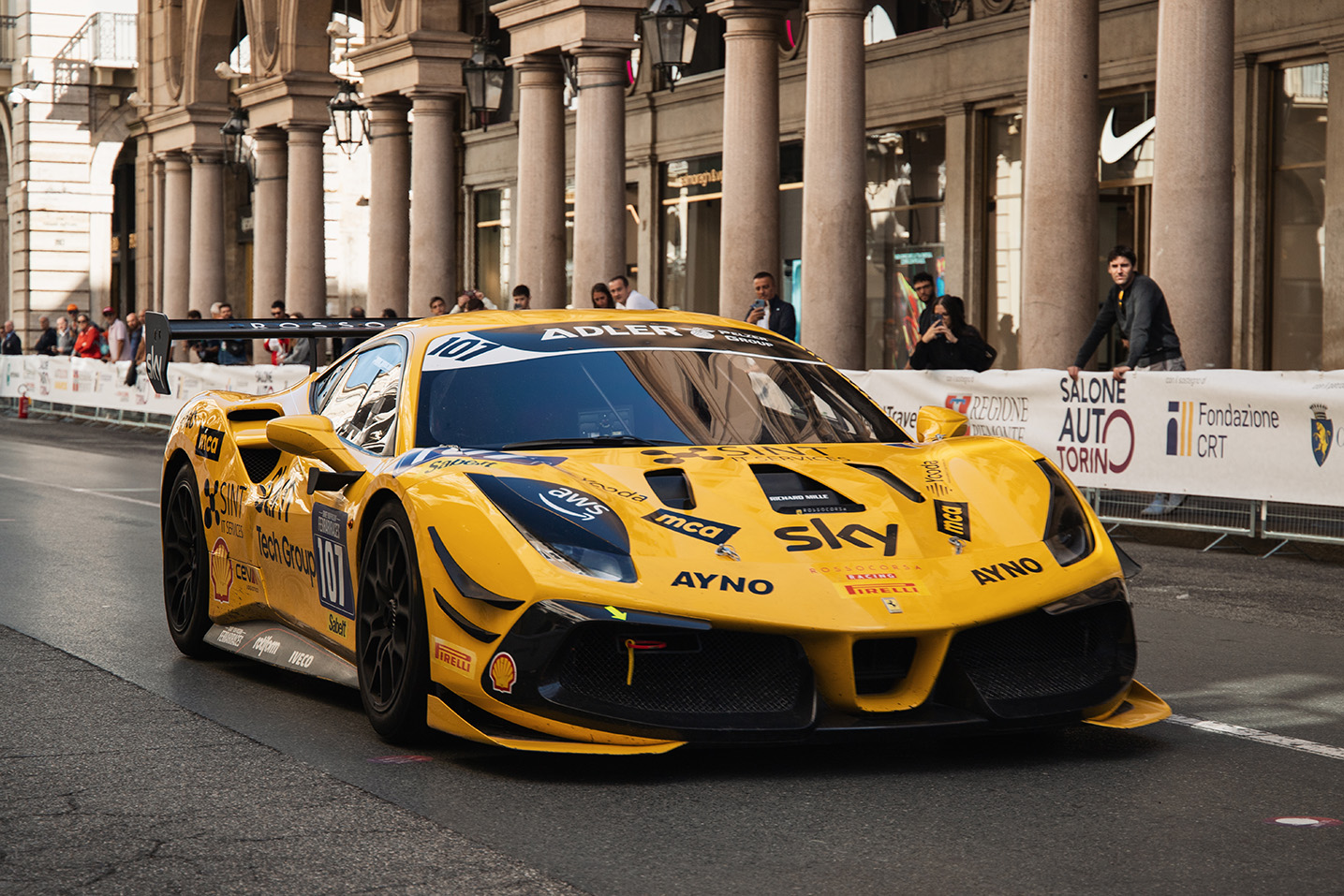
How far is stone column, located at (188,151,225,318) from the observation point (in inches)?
1473

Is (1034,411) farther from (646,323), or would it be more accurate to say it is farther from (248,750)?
(248,750)

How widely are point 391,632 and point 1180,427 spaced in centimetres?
794

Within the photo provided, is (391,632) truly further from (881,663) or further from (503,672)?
(881,663)

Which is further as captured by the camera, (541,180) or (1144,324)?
(541,180)

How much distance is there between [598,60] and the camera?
23.2 m

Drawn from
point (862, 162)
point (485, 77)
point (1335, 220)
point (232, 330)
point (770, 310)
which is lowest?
point (232, 330)

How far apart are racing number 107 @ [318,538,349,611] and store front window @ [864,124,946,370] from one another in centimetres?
1817

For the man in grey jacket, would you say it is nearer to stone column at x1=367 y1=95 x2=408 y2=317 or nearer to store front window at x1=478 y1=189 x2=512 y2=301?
stone column at x1=367 y1=95 x2=408 y2=317

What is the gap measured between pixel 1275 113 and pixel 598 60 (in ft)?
26.9

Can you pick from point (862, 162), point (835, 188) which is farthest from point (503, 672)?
point (862, 162)

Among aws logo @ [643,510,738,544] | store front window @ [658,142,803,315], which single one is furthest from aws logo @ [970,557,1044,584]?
store front window @ [658,142,803,315]

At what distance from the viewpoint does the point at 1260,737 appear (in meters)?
5.86

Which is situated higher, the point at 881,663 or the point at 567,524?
the point at 567,524

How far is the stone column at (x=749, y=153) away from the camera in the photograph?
21484mm
